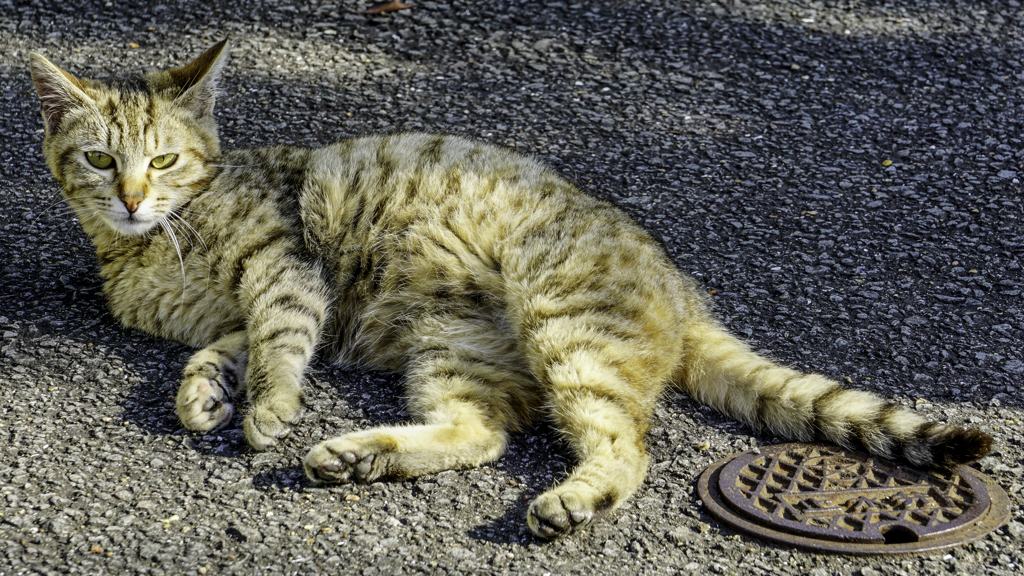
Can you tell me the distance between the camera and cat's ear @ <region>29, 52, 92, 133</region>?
11.8ft

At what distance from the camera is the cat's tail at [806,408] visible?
296cm

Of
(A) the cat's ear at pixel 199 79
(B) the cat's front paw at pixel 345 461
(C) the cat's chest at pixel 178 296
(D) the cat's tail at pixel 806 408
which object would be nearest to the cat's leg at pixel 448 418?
(B) the cat's front paw at pixel 345 461

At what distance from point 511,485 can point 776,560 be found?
0.90 meters

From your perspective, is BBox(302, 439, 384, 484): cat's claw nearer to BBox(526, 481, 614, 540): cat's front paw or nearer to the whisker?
BBox(526, 481, 614, 540): cat's front paw

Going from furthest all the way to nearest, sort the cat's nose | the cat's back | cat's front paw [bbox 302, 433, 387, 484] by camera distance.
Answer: the cat's back → the cat's nose → cat's front paw [bbox 302, 433, 387, 484]

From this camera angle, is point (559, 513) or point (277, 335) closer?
point (559, 513)

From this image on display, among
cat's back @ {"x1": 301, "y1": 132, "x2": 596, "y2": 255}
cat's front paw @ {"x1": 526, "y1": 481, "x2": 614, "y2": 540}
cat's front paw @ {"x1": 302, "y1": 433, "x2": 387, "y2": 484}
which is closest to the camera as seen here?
cat's front paw @ {"x1": 526, "y1": 481, "x2": 614, "y2": 540}

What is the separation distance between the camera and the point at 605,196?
4.77 metres

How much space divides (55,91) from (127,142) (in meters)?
0.40

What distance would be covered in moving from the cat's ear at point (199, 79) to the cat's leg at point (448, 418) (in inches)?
59.3

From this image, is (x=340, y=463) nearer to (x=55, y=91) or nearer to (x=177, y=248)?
(x=177, y=248)

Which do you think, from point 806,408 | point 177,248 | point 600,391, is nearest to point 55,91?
point 177,248

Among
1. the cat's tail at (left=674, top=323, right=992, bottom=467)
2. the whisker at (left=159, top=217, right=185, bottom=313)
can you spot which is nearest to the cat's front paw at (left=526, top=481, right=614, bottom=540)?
the cat's tail at (left=674, top=323, right=992, bottom=467)

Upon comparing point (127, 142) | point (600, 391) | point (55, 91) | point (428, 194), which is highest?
point (55, 91)
